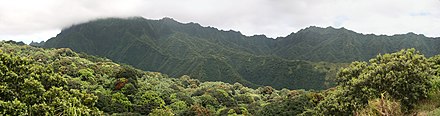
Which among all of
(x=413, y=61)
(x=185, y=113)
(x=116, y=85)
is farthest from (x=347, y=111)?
(x=116, y=85)

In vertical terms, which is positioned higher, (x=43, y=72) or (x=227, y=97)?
(x=43, y=72)

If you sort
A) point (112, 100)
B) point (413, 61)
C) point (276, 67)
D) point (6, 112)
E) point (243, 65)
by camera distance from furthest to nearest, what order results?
A: point (243, 65), point (276, 67), point (112, 100), point (413, 61), point (6, 112)

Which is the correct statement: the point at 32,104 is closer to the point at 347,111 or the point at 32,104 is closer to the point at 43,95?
the point at 43,95

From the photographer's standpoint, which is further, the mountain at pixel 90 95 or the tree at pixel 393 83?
the tree at pixel 393 83

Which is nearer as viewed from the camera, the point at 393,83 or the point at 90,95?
the point at 393,83

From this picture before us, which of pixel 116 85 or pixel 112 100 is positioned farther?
pixel 116 85

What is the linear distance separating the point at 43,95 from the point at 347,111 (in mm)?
11840

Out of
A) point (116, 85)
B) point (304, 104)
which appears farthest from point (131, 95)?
point (304, 104)

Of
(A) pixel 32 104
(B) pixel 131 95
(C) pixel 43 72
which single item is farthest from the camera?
(B) pixel 131 95

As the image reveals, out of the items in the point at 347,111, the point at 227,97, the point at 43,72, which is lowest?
the point at 227,97

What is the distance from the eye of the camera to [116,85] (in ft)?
178

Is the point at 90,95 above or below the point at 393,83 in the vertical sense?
below

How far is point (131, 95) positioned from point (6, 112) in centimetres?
4253

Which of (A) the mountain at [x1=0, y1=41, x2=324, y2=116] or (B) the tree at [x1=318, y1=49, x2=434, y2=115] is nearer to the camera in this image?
(A) the mountain at [x1=0, y1=41, x2=324, y2=116]
